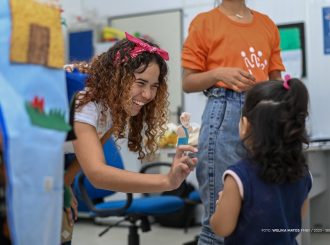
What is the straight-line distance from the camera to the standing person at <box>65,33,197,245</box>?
47.0 inches

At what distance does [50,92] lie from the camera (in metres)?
0.83

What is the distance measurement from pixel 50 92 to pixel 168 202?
6.89ft

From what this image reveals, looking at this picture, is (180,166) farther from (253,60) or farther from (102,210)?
(102,210)

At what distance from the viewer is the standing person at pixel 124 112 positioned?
1194 millimetres

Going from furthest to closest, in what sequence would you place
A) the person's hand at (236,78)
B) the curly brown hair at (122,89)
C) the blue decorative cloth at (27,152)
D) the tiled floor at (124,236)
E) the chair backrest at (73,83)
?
the tiled floor at (124,236) → the person's hand at (236,78) → the curly brown hair at (122,89) → the chair backrest at (73,83) → the blue decorative cloth at (27,152)

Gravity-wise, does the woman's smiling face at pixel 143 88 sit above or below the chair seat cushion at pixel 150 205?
above

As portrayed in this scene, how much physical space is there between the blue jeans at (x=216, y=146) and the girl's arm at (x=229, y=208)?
0.76 feet

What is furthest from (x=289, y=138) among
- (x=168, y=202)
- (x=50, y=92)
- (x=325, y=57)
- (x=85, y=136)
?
(x=325, y=57)

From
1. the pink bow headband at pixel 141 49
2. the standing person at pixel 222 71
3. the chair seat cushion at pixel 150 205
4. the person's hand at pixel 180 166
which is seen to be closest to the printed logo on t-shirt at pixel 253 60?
the standing person at pixel 222 71

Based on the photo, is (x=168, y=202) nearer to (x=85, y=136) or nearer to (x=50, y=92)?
(x=85, y=136)

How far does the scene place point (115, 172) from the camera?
3.88 feet

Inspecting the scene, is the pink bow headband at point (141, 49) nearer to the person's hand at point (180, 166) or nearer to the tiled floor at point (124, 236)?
the person's hand at point (180, 166)

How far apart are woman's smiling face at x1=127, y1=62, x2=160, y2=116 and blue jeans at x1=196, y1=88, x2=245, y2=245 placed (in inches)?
9.6

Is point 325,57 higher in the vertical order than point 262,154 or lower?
higher
